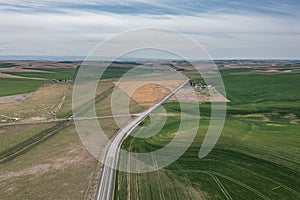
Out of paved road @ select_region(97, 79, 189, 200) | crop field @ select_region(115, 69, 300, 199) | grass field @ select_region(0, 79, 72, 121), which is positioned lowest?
grass field @ select_region(0, 79, 72, 121)

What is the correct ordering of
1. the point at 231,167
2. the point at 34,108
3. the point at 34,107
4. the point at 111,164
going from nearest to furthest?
1. the point at 231,167
2. the point at 111,164
3. the point at 34,108
4. the point at 34,107

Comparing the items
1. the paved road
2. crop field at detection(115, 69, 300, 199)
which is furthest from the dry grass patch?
crop field at detection(115, 69, 300, 199)

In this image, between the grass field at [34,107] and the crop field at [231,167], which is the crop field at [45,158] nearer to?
the grass field at [34,107]

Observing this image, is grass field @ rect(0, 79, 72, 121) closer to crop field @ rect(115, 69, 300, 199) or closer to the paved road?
the paved road

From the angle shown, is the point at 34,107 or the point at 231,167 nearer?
the point at 231,167

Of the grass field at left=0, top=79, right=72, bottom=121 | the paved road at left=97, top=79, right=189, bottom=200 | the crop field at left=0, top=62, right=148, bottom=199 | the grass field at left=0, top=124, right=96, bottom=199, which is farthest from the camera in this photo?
the grass field at left=0, top=79, right=72, bottom=121

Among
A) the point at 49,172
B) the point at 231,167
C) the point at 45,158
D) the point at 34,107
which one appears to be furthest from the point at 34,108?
the point at 231,167

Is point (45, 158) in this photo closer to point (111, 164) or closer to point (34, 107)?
point (111, 164)

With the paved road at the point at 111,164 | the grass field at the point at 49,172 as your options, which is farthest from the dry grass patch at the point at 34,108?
the paved road at the point at 111,164
